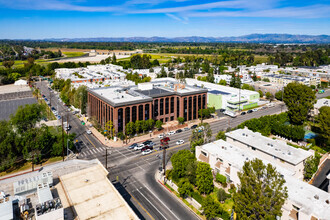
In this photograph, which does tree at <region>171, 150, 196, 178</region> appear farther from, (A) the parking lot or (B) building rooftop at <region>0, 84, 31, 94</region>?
(B) building rooftop at <region>0, 84, 31, 94</region>

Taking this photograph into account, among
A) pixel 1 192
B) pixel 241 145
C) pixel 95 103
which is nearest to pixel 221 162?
pixel 241 145

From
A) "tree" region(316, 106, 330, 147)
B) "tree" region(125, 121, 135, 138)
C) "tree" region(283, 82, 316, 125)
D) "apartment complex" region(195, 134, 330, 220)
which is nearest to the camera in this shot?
"apartment complex" region(195, 134, 330, 220)

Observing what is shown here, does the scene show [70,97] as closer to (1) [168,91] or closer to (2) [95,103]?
→ (2) [95,103]

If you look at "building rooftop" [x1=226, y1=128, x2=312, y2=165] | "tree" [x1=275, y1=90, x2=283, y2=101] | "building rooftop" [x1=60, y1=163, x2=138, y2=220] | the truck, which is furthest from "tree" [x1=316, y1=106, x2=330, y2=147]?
"building rooftop" [x1=60, y1=163, x2=138, y2=220]

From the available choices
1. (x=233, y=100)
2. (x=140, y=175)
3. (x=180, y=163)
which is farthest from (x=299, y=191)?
(x=233, y=100)

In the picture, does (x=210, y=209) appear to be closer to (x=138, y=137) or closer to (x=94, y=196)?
(x=94, y=196)

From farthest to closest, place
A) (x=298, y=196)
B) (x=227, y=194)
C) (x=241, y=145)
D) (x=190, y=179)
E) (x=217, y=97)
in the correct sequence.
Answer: (x=217, y=97) < (x=241, y=145) < (x=190, y=179) < (x=227, y=194) < (x=298, y=196)

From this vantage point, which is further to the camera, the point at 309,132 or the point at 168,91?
the point at 168,91
